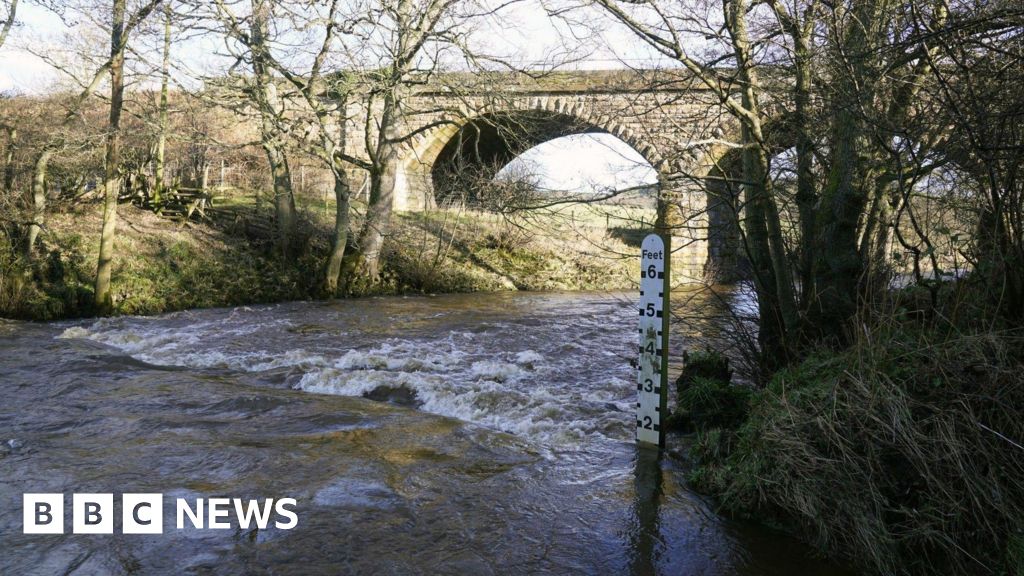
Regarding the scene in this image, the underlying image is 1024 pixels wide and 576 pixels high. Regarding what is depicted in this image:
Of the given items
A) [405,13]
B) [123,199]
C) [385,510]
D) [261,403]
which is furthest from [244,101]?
[385,510]

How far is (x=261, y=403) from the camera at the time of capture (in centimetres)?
734

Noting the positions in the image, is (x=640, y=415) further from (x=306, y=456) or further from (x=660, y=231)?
(x=306, y=456)

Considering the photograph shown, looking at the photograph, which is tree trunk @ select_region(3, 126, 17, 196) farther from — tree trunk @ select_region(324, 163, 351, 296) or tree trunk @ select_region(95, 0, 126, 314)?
tree trunk @ select_region(324, 163, 351, 296)

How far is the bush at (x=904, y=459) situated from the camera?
3.65m

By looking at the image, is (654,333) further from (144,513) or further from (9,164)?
(9,164)

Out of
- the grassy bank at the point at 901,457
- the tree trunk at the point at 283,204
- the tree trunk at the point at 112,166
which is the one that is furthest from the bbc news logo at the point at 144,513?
the tree trunk at the point at 283,204

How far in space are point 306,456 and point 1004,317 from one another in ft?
16.1

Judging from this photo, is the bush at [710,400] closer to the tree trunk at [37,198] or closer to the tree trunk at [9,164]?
the tree trunk at [37,198]

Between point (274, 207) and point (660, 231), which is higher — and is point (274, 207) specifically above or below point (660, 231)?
above

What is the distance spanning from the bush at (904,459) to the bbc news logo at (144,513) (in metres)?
2.92

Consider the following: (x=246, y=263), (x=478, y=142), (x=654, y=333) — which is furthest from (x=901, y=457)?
(x=478, y=142)

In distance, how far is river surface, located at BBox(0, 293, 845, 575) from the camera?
13.3ft

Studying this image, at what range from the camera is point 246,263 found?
18.3m

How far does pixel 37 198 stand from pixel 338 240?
6.17m
